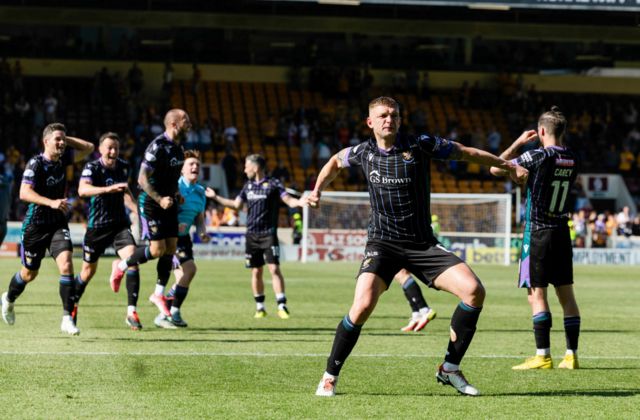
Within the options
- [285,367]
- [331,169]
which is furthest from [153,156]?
[331,169]

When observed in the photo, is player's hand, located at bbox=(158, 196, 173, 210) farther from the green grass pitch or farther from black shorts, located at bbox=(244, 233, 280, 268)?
black shorts, located at bbox=(244, 233, 280, 268)

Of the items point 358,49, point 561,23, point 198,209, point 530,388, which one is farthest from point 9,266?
point 561,23

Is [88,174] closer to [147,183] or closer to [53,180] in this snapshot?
[53,180]

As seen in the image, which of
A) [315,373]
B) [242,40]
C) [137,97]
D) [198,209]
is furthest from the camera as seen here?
[242,40]

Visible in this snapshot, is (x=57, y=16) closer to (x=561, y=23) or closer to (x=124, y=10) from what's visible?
(x=124, y=10)

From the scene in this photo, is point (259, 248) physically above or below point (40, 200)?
below

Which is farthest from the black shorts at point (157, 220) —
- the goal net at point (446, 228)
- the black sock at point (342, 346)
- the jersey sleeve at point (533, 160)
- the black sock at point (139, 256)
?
the goal net at point (446, 228)

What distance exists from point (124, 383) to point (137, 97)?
37232mm

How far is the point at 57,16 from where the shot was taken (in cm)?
4538

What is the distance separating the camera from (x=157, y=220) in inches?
523

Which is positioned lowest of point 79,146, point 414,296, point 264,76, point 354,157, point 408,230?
point 414,296

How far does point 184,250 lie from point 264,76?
111 ft

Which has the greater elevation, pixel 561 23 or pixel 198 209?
pixel 561 23

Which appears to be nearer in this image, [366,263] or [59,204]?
[366,263]
